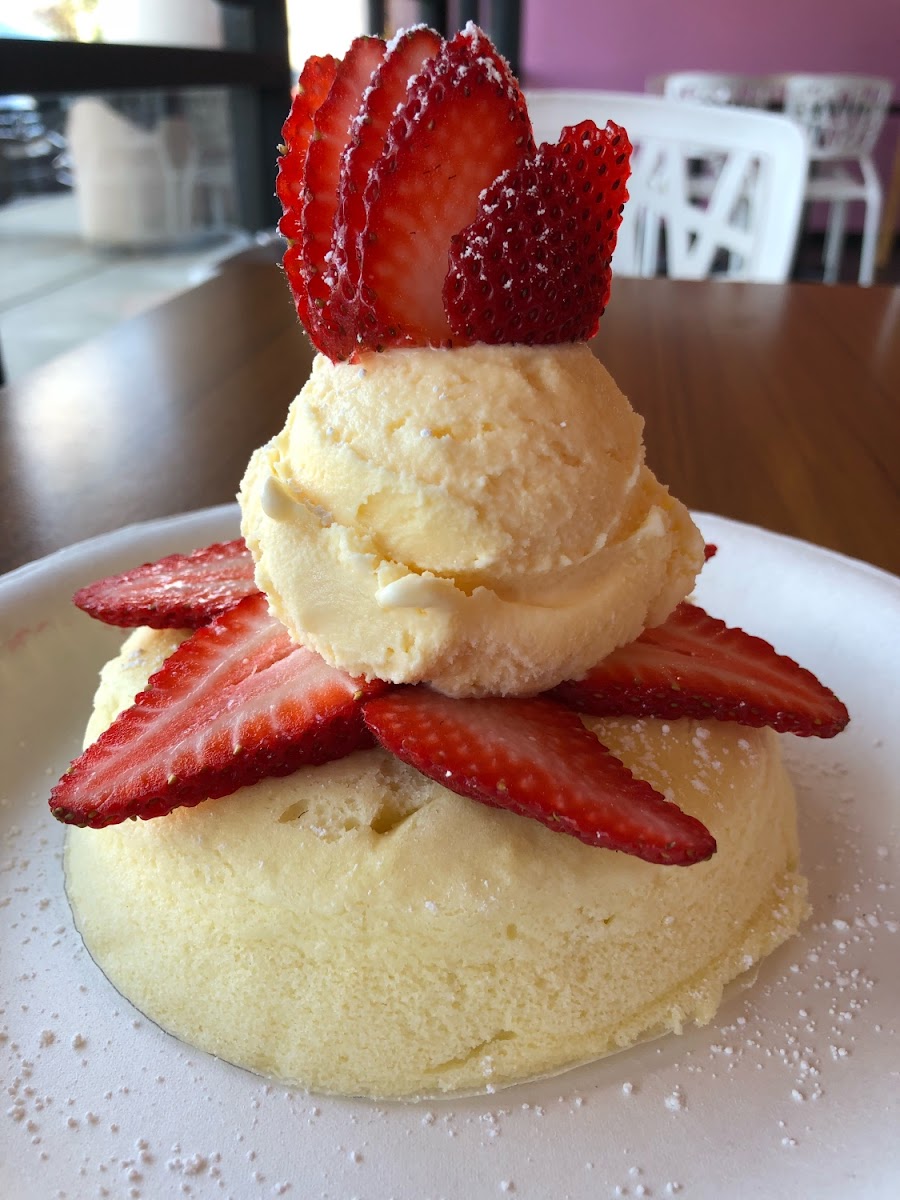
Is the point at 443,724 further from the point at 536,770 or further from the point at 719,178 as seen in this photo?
the point at 719,178

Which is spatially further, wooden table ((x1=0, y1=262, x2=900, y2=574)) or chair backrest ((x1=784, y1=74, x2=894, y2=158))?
chair backrest ((x1=784, y1=74, x2=894, y2=158))

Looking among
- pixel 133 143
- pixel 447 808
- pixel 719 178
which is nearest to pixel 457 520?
pixel 447 808

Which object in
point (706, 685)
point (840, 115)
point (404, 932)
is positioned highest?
point (840, 115)

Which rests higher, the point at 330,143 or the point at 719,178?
the point at 330,143

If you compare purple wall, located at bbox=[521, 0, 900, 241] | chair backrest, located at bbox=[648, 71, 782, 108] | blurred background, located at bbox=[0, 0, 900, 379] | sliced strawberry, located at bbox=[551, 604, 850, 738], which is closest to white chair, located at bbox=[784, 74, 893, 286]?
chair backrest, located at bbox=[648, 71, 782, 108]

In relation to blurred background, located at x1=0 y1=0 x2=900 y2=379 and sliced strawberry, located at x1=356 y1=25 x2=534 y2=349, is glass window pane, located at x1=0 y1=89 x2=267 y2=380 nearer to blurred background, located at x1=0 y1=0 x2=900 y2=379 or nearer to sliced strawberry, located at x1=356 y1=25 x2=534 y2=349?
blurred background, located at x1=0 y1=0 x2=900 y2=379

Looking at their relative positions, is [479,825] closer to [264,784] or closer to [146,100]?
[264,784]
